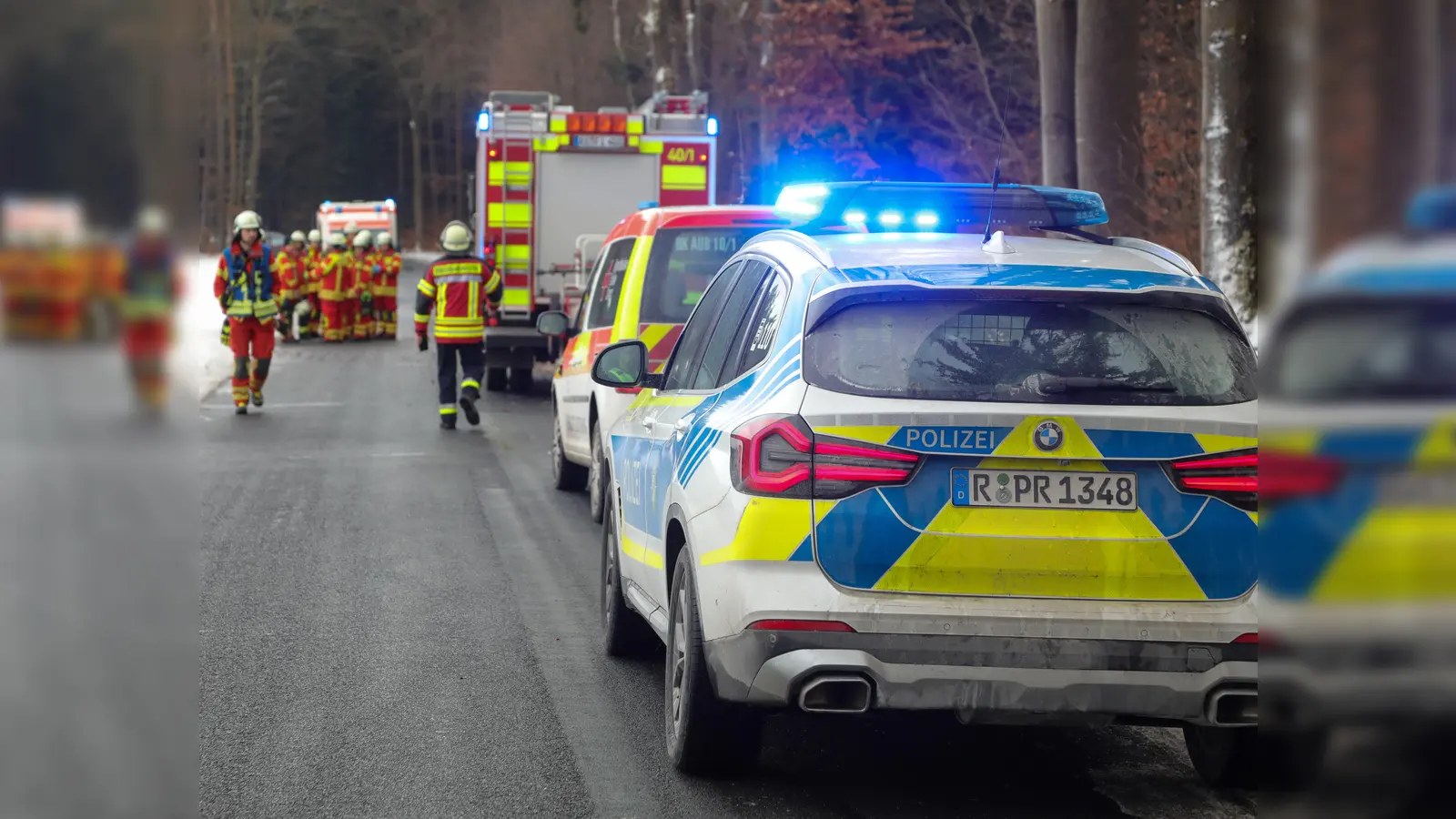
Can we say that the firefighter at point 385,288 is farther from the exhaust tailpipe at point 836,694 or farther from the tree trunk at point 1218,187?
the exhaust tailpipe at point 836,694

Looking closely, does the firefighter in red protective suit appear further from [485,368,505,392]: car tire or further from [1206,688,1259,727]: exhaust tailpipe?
[1206,688,1259,727]: exhaust tailpipe

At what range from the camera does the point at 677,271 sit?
10.8 metres

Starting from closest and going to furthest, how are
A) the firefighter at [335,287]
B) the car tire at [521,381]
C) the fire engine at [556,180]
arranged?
the fire engine at [556,180]
the car tire at [521,381]
the firefighter at [335,287]

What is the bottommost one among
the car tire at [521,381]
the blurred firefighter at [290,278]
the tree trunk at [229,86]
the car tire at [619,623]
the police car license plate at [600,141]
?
the car tire at [521,381]

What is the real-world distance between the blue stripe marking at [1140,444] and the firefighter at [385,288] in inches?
1061

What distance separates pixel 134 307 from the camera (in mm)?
977

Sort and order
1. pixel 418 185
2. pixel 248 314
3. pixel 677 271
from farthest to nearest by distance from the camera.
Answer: pixel 418 185
pixel 248 314
pixel 677 271

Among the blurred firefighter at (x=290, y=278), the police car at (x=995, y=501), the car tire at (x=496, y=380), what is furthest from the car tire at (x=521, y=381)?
the police car at (x=995, y=501)

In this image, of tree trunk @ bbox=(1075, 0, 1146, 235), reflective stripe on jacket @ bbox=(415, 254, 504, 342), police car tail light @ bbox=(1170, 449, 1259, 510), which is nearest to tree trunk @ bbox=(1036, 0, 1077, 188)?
tree trunk @ bbox=(1075, 0, 1146, 235)

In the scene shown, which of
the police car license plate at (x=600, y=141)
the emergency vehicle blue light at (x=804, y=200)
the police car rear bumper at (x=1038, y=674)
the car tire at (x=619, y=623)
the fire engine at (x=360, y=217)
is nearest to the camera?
the police car rear bumper at (x=1038, y=674)

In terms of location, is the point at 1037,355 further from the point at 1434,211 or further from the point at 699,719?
the point at 1434,211


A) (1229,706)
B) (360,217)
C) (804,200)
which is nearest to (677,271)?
(804,200)

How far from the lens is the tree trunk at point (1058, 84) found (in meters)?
18.4

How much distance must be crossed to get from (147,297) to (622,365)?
566cm
